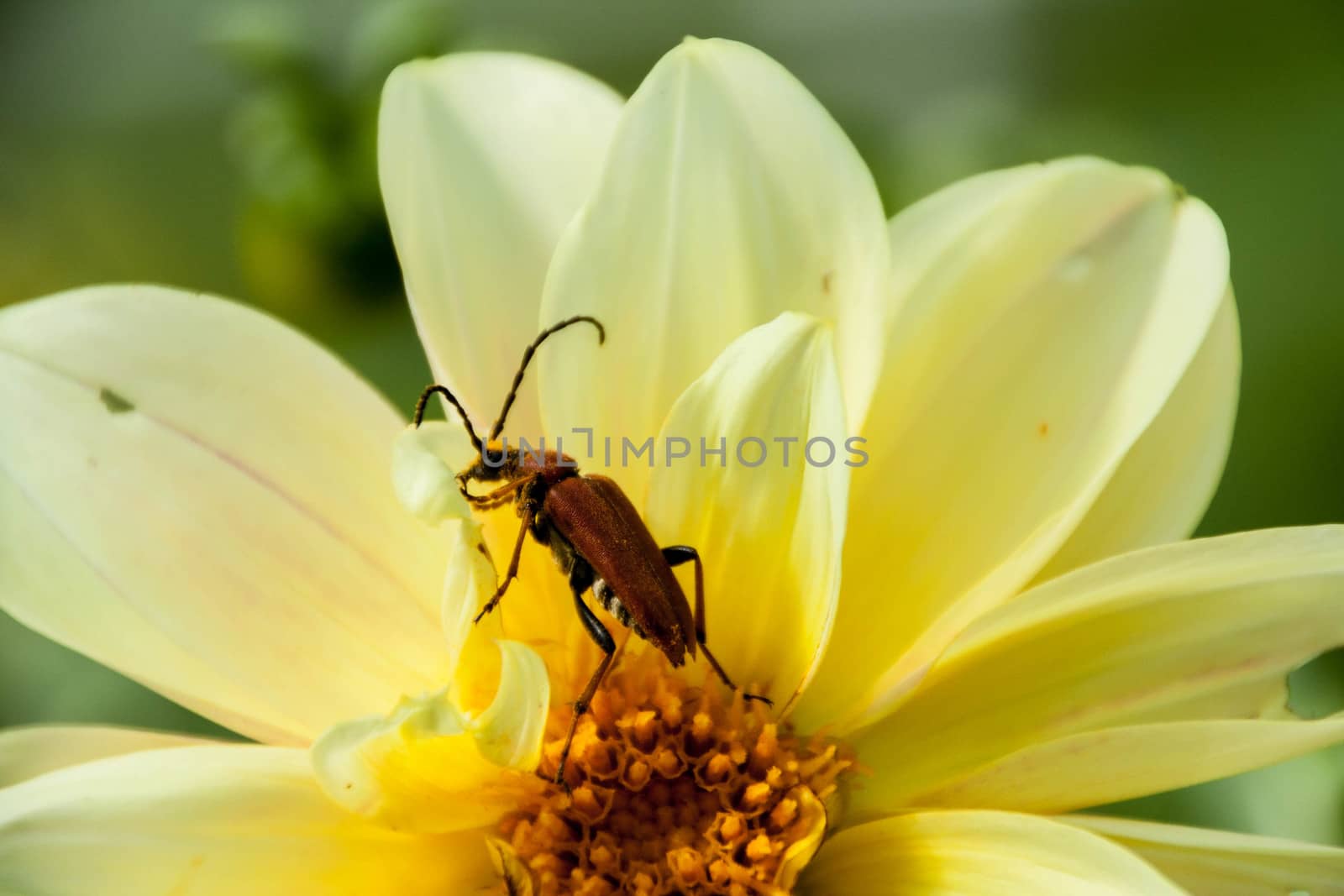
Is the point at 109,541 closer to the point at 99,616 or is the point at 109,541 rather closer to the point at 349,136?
the point at 99,616

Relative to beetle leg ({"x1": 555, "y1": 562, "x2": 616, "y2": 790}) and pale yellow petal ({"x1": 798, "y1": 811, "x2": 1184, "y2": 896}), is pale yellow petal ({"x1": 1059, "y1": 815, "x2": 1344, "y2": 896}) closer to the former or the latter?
pale yellow petal ({"x1": 798, "y1": 811, "x2": 1184, "y2": 896})

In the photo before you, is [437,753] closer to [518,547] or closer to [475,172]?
[518,547]

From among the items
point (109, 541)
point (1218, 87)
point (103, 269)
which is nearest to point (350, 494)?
point (109, 541)

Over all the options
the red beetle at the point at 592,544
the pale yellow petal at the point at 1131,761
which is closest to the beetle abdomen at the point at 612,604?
the red beetle at the point at 592,544

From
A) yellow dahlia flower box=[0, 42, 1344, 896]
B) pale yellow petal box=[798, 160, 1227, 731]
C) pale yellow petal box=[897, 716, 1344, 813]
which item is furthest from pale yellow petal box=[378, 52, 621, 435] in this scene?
pale yellow petal box=[897, 716, 1344, 813]

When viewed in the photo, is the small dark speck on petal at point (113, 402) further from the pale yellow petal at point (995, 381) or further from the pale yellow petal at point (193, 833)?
the pale yellow petal at point (995, 381)

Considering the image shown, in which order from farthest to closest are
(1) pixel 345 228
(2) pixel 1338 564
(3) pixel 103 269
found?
(3) pixel 103 269 → (1) pixel 345 228 → (2) pixel 1338 564

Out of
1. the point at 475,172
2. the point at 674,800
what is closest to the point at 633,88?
the point at 475,172

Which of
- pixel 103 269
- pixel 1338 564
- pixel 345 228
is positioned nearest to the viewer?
pixel 1338 564
